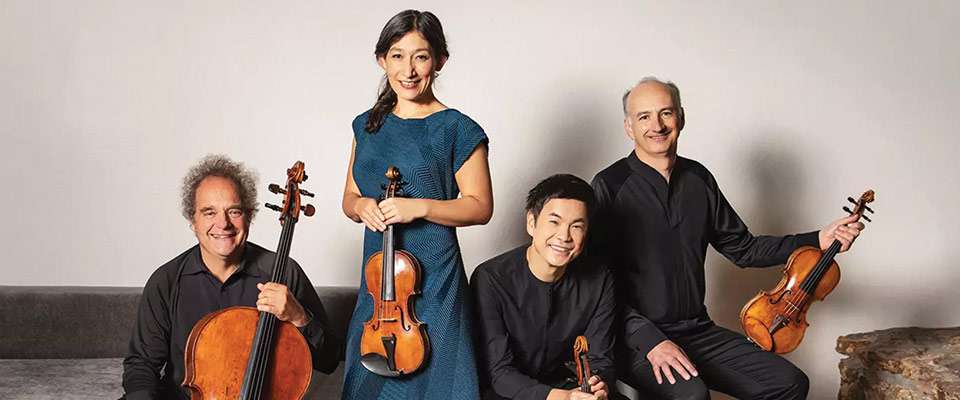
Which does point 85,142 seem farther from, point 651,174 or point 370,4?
point 651,174

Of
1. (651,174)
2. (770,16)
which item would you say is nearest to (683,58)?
(770,16)

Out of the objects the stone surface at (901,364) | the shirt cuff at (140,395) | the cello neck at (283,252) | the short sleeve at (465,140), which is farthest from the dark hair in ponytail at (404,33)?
the stone surface at (901,364)

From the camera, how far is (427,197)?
221 centimetres

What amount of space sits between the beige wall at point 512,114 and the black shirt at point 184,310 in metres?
0.99

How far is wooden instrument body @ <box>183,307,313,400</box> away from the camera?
6.89ft

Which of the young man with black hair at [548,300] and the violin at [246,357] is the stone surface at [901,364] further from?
the violin at [246,357]

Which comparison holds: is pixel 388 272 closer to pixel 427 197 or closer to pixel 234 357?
pixel 427 197

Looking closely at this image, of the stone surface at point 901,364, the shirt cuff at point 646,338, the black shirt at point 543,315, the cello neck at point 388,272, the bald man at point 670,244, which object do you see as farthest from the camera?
the stone surface at point 901,364

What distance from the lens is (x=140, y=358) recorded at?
2363 millimetres

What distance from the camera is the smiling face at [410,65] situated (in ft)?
7.25

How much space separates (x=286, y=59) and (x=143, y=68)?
1.65ft

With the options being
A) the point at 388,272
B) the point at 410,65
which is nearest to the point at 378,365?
the point at 388,272

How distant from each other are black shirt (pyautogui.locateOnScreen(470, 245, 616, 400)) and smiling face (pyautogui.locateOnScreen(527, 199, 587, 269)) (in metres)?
0.10

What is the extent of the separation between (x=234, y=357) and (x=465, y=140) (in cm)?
72
